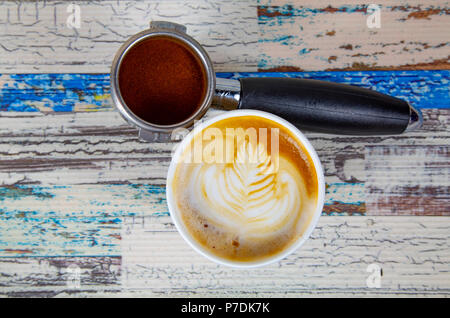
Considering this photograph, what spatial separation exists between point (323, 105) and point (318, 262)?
0.89 feet

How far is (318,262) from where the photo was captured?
0.67 meters

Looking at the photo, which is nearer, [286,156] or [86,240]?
[286,156]

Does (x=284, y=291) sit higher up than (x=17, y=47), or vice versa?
(x=17, y=47)

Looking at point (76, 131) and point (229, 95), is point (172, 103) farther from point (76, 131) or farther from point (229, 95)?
point (76, 131)

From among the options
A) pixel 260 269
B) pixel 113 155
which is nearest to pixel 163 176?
pixel 113 155

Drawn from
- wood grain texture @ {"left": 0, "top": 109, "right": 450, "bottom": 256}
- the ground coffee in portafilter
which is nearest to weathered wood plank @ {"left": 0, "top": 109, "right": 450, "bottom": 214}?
wood grain texture @ {"left": 0, "top": 109, "right": 450, "bottom": 256}

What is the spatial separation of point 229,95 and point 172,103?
3.3 inches

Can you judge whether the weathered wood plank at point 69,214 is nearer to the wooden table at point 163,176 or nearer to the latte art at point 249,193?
the wooden table at point 163,176

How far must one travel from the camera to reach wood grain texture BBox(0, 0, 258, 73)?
0.66 m

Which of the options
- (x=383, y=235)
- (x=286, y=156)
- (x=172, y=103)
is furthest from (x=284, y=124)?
(x=383, y=235)

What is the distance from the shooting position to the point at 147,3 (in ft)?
2.18

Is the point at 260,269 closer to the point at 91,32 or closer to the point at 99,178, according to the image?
the point at 99,178

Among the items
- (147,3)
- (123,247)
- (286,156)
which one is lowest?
(123,247)

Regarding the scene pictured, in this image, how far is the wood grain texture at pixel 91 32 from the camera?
662 millimetres
